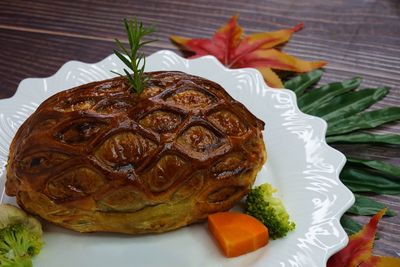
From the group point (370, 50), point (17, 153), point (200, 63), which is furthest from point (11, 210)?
point (370, 50)

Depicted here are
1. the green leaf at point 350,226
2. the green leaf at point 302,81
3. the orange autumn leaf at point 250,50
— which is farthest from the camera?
the orange autumn leaf at point 250,50

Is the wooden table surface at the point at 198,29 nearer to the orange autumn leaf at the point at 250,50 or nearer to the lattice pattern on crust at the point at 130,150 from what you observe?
the orange autumn leaf at the point at 250,50

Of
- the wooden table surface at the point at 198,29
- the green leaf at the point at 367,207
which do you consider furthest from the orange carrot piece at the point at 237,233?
the wooden table surface at the point at 198,29

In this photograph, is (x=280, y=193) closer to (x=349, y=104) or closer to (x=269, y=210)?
(x=269, y=210)

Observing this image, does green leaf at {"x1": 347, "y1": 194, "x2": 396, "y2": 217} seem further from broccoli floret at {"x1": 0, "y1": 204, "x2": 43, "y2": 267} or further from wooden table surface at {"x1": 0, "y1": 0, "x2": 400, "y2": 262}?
broccoli floret at {"x1": 0, "y1": 204, "x2": 43, "y2": 267}

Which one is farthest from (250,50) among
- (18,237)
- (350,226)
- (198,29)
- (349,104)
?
(18,237)

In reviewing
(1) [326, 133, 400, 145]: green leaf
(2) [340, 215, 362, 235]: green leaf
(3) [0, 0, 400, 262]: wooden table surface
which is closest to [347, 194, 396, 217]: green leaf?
(2) [340, 215, 362, 235]: green leaf
